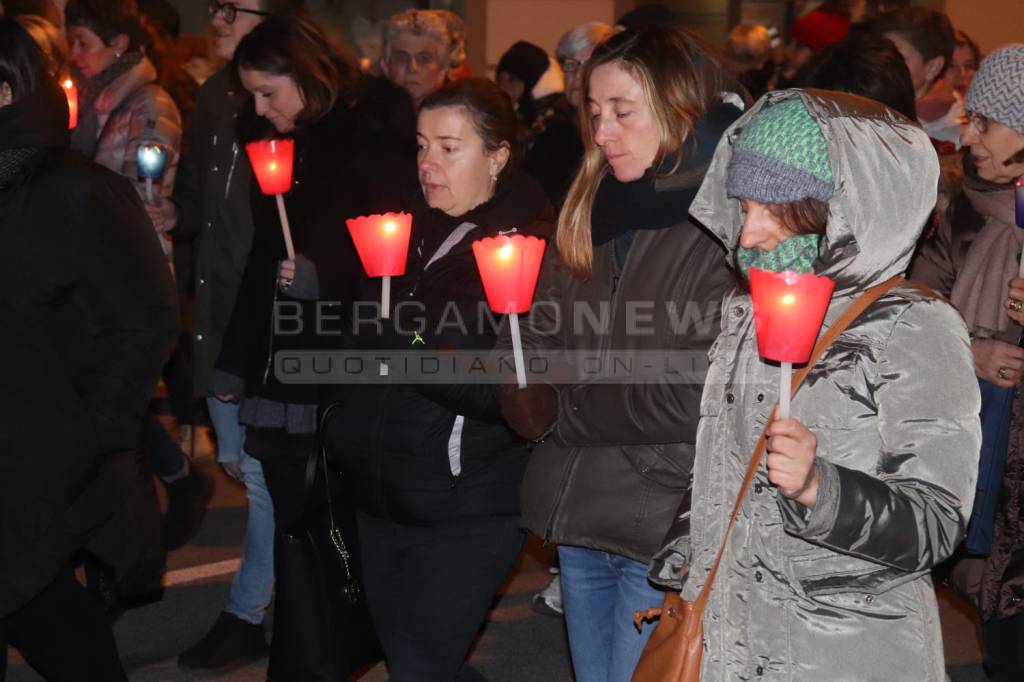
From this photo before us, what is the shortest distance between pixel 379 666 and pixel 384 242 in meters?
2.47

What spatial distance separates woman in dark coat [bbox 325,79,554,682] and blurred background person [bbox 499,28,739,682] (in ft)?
1.09

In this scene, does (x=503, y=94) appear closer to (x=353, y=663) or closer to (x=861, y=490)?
(x=353, y=663)

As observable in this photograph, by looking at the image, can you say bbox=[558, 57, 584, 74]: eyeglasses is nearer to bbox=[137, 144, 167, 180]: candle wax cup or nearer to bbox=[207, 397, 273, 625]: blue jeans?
bbox=[137, 144, 167, 180]: candle wax cup

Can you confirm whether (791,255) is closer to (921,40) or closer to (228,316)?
(228,316)

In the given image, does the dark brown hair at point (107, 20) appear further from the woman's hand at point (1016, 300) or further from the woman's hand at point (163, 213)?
the woman's hand at point (1016, 300)

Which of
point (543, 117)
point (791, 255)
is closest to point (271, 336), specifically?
point (791, 255)

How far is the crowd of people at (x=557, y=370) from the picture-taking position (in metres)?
2.53

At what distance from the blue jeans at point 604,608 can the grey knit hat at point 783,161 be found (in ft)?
3.69

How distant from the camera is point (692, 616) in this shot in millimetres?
2684

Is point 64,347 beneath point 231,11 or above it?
beneath

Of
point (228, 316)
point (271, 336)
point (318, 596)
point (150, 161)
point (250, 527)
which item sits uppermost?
point (150, 161)

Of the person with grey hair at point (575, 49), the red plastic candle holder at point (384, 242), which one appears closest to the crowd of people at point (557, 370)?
the red plastic candle holder at point (384, 242)

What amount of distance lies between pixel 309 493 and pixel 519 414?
0.88 meters

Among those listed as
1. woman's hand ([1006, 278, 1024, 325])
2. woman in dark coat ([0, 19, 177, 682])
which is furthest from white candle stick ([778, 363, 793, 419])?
woman in dark coat ([0, 19, 177, 682])
